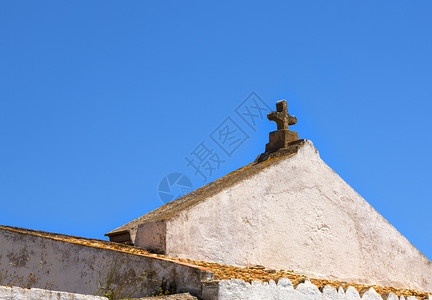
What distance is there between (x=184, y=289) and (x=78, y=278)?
5.03ft

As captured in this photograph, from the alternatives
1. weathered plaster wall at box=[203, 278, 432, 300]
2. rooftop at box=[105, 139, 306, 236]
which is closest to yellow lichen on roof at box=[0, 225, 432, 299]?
weathered plaster wall at box=[203, 278, 432, 300]

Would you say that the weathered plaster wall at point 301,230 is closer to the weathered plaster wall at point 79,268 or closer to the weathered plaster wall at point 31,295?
the weathered plaster wall at point 79,268

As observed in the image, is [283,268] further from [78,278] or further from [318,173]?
[78,278]

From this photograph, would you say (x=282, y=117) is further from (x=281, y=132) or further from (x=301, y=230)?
(x=301, y=230)

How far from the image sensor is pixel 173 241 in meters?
9.27

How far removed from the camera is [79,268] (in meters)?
8.44

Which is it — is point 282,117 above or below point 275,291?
above

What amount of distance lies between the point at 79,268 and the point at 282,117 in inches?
214

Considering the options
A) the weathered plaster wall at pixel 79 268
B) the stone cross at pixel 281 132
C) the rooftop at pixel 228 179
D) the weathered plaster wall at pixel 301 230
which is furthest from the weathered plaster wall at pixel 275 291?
the stone cross at pixel 281 132

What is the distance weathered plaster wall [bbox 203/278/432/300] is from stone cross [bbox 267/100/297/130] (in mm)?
4222

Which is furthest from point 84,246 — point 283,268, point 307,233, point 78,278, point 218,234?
point 307,233

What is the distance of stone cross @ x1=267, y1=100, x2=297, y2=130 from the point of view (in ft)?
40.6

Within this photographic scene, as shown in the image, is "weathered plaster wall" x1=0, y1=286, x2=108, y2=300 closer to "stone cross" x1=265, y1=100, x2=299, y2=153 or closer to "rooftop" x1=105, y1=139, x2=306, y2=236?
"rooftop" x1=105, y1=139, x2=306, y2=236

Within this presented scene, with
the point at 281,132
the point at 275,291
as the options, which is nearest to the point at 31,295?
the point at 275,291
